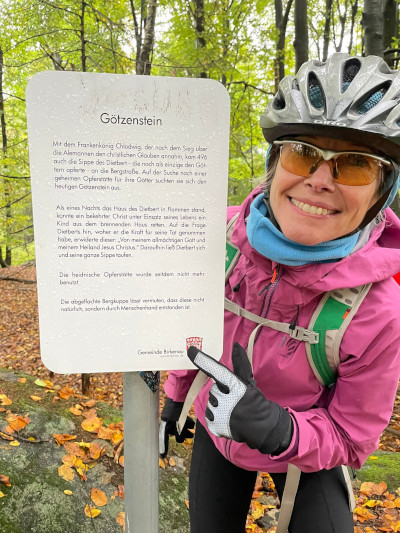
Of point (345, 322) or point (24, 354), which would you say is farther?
point (24, 354)

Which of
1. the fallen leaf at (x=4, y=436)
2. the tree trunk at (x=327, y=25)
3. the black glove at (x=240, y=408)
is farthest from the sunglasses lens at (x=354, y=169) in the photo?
the tree trunk at (x=327, y=25)

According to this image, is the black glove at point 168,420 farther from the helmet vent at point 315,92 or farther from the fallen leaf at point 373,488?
the fallen leaf at point 373,488

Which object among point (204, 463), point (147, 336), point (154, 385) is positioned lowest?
point (204, 463)

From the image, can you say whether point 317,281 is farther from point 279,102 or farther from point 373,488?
point 373,488

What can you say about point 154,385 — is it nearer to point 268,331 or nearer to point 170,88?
point 268,331

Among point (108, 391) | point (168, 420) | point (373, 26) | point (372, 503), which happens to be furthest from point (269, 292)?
point (108, 391)

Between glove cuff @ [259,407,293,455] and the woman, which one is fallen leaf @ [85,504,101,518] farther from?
glove cuff @ [259,407,293,455]

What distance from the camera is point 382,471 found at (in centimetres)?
339

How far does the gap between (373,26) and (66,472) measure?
→ 546 cm

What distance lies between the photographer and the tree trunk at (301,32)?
6040mm

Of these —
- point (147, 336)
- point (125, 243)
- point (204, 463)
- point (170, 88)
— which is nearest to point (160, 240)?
point (125, 243)

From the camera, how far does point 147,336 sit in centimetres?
126

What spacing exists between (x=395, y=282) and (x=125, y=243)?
1157mm

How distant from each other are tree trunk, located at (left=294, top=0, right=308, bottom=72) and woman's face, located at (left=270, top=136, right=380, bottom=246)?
5579 millimetres
